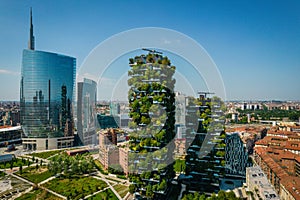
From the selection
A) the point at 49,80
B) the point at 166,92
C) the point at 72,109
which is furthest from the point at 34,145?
the point at 166,92

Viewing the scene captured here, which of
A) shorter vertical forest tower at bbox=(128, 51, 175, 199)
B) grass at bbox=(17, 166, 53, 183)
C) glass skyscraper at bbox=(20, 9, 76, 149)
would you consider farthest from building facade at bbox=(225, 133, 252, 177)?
glass skyscraper at bbox=(20, 9, 76, 149)

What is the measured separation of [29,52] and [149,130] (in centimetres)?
1300

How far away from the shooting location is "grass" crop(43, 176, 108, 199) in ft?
23.9

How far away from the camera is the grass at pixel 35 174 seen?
8.97 metres

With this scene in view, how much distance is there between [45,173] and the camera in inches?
381

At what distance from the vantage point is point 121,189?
7438mm

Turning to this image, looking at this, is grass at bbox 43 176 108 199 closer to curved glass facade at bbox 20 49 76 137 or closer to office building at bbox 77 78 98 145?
office building at bbox 77 78 98 145

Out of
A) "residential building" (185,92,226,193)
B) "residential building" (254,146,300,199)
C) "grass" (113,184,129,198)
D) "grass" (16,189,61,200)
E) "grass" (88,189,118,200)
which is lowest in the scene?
"grass" (16,189,61,200)

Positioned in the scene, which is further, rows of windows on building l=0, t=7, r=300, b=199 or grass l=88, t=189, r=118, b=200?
grass l=88, t=189, r=118, b=200

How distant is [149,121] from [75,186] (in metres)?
4.65

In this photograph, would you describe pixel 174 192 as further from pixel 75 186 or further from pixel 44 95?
pixel 44 95


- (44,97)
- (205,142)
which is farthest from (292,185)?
(44,97)

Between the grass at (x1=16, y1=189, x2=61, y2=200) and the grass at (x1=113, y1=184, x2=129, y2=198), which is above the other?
the grass at (x1=113, y1=184, x2=129, y2=198)

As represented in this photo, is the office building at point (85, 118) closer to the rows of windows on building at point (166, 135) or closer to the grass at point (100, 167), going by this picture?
the rows of windows on building at point (166, 135)
